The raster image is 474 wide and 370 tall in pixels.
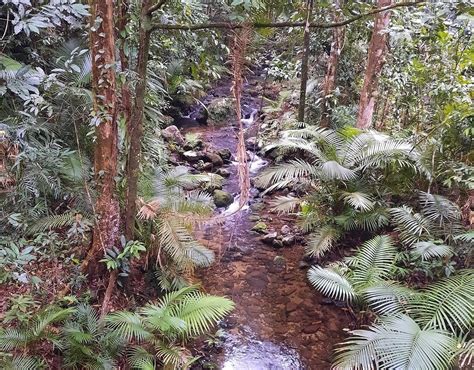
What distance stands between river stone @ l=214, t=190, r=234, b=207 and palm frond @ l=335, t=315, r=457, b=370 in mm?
3508

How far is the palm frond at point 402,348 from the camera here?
2711 mm

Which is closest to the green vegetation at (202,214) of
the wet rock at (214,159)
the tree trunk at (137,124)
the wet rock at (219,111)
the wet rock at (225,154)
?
the tree trunk at (137,124)

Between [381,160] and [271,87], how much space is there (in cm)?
789

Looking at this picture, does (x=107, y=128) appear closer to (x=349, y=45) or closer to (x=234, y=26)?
(x=234, y=26)

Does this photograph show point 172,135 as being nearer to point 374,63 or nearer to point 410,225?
point 374,63

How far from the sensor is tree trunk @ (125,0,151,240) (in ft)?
9.52

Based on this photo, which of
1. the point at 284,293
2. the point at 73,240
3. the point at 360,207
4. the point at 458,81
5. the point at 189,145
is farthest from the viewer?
the point at 189,145

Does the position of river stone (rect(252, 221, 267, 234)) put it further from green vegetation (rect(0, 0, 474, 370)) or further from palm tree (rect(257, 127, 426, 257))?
palm tree (rect(257, 127, 426, 257))

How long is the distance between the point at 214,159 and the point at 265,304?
4122 mm

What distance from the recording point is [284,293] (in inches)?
169

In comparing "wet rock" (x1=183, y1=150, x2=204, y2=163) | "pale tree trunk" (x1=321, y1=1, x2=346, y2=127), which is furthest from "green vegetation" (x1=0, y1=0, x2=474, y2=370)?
"wet rock" (x1=183, y1=150, x2=204, y2=163)

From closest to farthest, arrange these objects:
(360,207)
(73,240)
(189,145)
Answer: (73,240) < (360,207) < (189,145)

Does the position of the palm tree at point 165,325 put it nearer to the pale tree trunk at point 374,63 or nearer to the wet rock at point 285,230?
the wet rock at point 285,230

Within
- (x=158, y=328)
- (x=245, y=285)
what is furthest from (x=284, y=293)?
(x=158, y=328)
